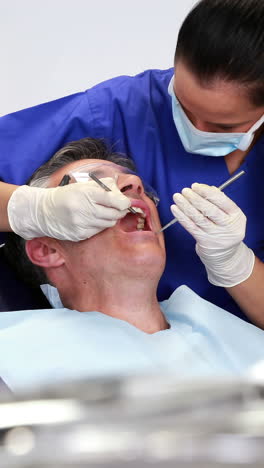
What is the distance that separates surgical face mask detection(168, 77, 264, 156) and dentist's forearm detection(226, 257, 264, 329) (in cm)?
31

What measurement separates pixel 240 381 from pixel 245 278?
130 cm

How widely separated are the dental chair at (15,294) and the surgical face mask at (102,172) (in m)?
0.43

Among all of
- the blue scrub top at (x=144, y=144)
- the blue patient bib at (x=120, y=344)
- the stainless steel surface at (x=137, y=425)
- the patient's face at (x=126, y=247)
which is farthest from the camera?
the blue scrub top at (x=144, y=144)

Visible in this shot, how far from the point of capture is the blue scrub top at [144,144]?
177cm

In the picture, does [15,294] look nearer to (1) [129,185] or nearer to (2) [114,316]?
(2) [114,316]

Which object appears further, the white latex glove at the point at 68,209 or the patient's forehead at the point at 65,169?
the patient's forehead at the point at 65,169

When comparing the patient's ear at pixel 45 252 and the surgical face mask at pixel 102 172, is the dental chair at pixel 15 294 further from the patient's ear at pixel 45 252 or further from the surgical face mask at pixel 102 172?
the surgical face mask at pixel 102 172

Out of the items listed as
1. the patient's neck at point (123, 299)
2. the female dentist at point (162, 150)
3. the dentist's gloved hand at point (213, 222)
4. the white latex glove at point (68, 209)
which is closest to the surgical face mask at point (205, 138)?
the female dentist at point (162, 150)

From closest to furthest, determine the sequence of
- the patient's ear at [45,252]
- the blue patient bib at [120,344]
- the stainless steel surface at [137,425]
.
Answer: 1. the stainless steel surface at [137,425]
2. the blue patient bib at [120,344]
3. the patient's ear at [45,252]

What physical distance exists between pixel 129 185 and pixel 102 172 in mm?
86

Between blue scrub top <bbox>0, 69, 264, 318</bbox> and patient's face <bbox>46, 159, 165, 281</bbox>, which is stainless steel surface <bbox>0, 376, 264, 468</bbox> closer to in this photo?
patient's face <bbox>46, 159, 165, 281</bbox>

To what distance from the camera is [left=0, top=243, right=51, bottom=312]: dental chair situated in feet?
6.04

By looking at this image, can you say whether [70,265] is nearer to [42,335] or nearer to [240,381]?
[42,335]

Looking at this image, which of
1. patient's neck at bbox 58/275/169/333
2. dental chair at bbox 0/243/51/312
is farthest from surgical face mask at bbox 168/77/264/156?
dental chair at bbox 0/243/51/312
